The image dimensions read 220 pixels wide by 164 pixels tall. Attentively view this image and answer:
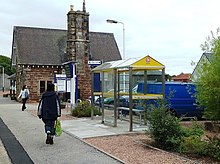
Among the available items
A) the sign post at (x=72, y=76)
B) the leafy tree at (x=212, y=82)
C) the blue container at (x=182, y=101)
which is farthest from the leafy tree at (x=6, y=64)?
the leafy tree at (x=212, y=82)

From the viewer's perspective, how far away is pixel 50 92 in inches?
419

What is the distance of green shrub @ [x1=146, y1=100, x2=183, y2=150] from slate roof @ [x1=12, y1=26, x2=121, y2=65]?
81.8 ft

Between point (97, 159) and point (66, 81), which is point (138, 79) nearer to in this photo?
point (66, 81)

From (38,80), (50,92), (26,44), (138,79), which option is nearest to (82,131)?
(50,92)

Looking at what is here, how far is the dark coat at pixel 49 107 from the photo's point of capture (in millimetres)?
10438

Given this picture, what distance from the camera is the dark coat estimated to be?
10.4m

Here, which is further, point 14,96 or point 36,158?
point 14,96

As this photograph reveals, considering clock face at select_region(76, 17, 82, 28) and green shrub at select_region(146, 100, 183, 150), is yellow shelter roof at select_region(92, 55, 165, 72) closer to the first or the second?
green shrub at select_region(146, 100, 183, 150)

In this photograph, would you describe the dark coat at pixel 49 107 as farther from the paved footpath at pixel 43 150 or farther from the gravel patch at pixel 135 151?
the gravel patch at pixel 135 151

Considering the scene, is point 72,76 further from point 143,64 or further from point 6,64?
point 6,64

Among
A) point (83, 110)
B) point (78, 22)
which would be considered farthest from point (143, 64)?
point (78, 22)

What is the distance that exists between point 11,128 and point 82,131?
3.22m

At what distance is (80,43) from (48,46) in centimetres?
608

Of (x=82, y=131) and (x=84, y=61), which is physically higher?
(x=84, y=61)
